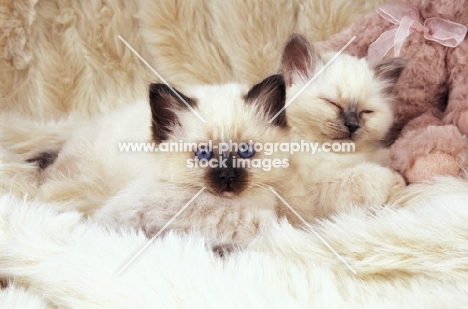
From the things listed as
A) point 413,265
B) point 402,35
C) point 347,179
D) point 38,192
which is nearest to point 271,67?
point 402,35

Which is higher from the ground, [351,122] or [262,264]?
[351,122]

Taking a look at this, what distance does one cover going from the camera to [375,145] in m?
1.05

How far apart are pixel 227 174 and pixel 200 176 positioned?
0.05 metres

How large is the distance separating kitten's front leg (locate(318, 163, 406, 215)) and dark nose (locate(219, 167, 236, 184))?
7.6 inches

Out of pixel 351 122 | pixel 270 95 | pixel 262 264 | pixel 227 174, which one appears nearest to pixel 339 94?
pixel 351 122

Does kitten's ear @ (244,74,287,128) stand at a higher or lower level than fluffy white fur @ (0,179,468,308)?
higher

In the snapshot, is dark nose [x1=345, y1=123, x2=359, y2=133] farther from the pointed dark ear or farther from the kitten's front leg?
the pointed dark ear

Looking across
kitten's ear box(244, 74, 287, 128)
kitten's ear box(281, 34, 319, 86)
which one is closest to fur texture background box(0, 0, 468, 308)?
kitten's ear box(244, 74, 287, 128)

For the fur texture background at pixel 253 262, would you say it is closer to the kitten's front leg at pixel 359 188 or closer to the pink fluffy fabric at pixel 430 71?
the kitten's front leg at pixel 359 188

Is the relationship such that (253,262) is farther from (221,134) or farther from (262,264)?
(221,134)

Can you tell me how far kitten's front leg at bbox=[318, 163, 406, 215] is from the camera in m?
0.88

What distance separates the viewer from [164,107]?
87cm

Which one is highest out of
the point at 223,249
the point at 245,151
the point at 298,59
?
the point at 298,59

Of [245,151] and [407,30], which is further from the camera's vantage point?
[407,30]
